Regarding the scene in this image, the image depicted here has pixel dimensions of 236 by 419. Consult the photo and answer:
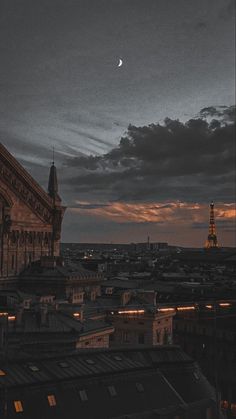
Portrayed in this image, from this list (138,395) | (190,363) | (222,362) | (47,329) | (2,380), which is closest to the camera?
(2,380)

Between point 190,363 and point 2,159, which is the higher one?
point 2,159

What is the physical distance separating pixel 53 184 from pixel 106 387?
172 feet

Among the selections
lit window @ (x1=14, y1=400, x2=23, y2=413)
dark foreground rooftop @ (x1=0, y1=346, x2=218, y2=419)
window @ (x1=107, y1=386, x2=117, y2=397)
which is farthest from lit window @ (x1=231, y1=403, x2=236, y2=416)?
lit window @ (x1=14, y1=400, x2=23, y2=413)

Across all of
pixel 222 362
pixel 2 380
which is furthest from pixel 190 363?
pixel 222 362

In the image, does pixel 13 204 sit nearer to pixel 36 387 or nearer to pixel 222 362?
pixel 222 362

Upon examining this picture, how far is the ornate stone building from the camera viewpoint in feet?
238

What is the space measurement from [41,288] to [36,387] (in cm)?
4421

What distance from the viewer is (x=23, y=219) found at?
75.4m

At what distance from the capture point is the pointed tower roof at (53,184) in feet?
269

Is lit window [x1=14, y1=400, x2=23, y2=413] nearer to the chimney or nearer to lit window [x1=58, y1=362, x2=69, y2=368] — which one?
lit window [x1=58, y1=362, x2=69, y2=368]

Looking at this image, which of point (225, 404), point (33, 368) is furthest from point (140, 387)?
point (225, 404)

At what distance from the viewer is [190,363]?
3806cm

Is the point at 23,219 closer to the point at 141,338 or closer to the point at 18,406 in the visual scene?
the point at 141,338

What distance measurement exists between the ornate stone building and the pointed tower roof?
130 millimetres
